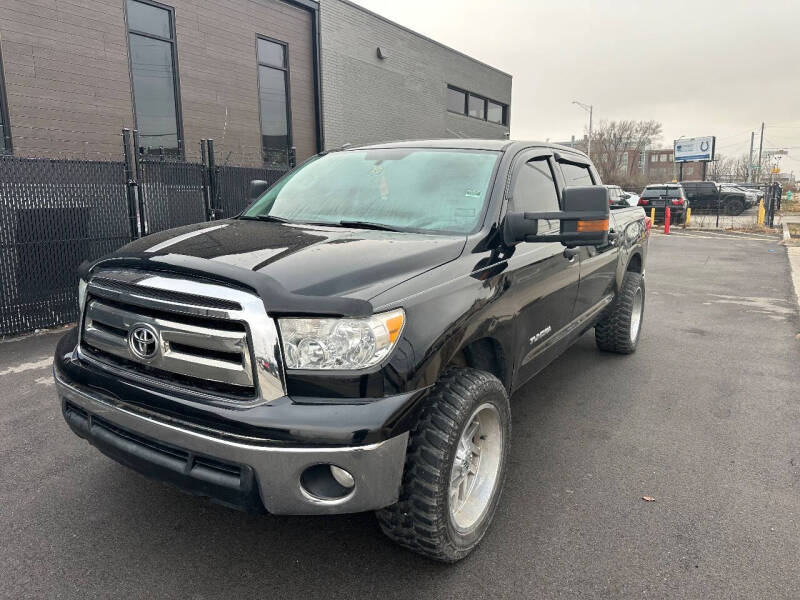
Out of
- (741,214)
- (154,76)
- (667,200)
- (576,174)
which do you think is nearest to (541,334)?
(576,174)

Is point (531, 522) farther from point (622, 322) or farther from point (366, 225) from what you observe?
point (622, 322)

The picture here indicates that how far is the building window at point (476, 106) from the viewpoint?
22.8 metres

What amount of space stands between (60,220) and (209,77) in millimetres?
7152

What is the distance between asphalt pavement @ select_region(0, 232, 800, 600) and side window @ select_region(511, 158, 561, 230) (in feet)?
4.86

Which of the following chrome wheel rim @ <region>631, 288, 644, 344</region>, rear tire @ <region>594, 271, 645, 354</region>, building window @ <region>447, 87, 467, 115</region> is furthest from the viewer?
building window @ <region>447, 87, 467, 115</region>

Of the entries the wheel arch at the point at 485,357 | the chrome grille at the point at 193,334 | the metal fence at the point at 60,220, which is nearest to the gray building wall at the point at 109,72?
the metal fence at the point at 60,220

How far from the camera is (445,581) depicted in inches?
96.9

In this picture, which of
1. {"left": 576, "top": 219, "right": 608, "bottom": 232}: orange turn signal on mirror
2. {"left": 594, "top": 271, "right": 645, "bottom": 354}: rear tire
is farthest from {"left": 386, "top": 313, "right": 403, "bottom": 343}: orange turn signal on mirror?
{"left": 594, "top": 271, "right": 645, "bottom": 354}: rear tire

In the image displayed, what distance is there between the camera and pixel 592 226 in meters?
2.92

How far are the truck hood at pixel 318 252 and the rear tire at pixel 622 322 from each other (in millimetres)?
3100

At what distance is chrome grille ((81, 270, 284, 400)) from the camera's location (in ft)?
6.91

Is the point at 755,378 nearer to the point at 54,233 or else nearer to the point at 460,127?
the point at 54,233

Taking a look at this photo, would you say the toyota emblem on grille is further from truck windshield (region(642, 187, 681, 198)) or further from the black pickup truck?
truck windshield (region(642, 187, 681, 198))

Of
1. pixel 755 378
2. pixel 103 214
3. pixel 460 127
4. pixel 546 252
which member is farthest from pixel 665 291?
pixel 460 127
